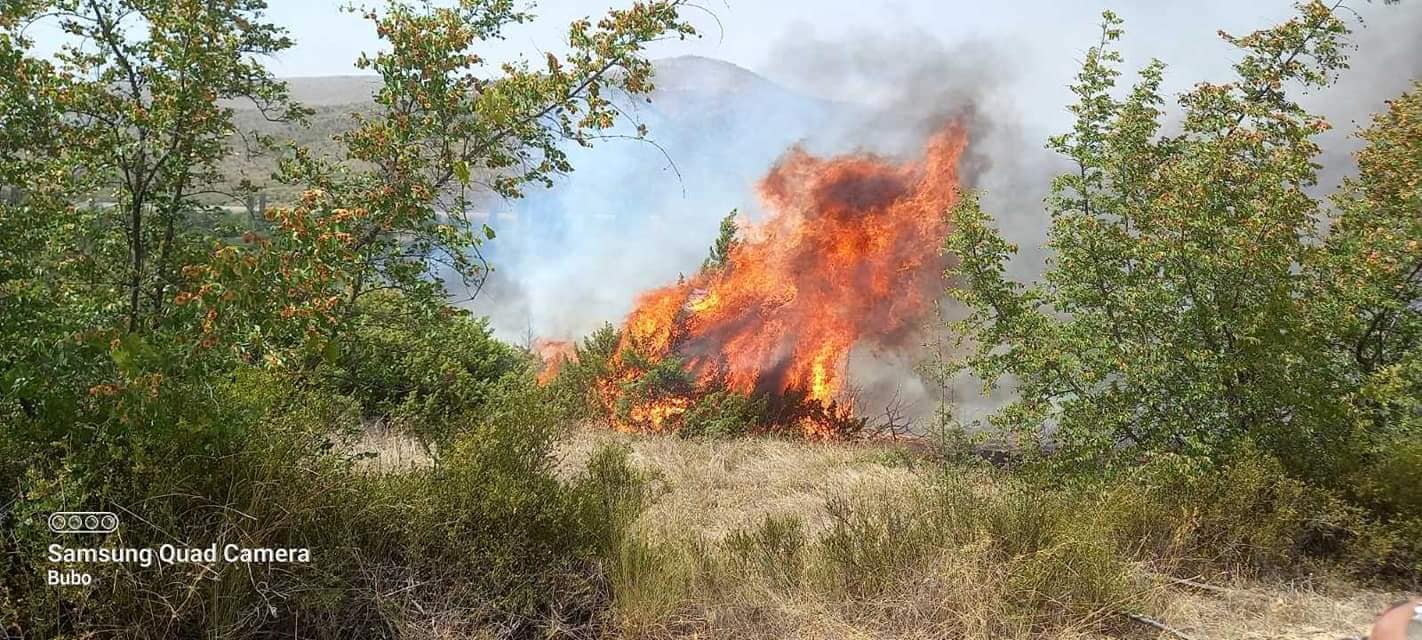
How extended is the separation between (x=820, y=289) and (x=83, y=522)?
50.4 ft

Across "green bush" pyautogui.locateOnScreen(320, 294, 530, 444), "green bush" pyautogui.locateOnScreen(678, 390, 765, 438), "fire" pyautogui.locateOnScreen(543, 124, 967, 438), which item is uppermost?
"fire" pyautogui.locateOnScreen(543, 124, 967, 438)

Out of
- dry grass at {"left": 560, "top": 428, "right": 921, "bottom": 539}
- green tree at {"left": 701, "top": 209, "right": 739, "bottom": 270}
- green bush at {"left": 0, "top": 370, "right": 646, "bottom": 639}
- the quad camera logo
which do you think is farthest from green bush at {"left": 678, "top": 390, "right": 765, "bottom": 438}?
the quad camera logo

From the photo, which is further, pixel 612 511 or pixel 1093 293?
pixel 1093 293

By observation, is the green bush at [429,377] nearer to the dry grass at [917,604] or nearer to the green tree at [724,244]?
the dry grass at [917,604]

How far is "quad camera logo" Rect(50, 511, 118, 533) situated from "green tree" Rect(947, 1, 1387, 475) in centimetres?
735

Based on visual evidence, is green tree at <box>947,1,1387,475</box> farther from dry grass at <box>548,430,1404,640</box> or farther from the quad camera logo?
the quad camera logo

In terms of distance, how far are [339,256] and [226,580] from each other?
155 cm

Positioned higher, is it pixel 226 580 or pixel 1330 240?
pixel 1330 240

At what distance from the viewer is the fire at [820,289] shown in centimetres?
1658

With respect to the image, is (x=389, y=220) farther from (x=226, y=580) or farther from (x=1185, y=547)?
(x=1185, y=547)

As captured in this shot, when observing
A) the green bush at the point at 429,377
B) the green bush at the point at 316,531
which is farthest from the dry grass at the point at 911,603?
the green bush at the point at 429,377

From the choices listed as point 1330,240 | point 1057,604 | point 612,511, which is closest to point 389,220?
point 612,511

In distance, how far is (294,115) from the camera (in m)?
5.46

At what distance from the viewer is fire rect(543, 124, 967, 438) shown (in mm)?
16578
